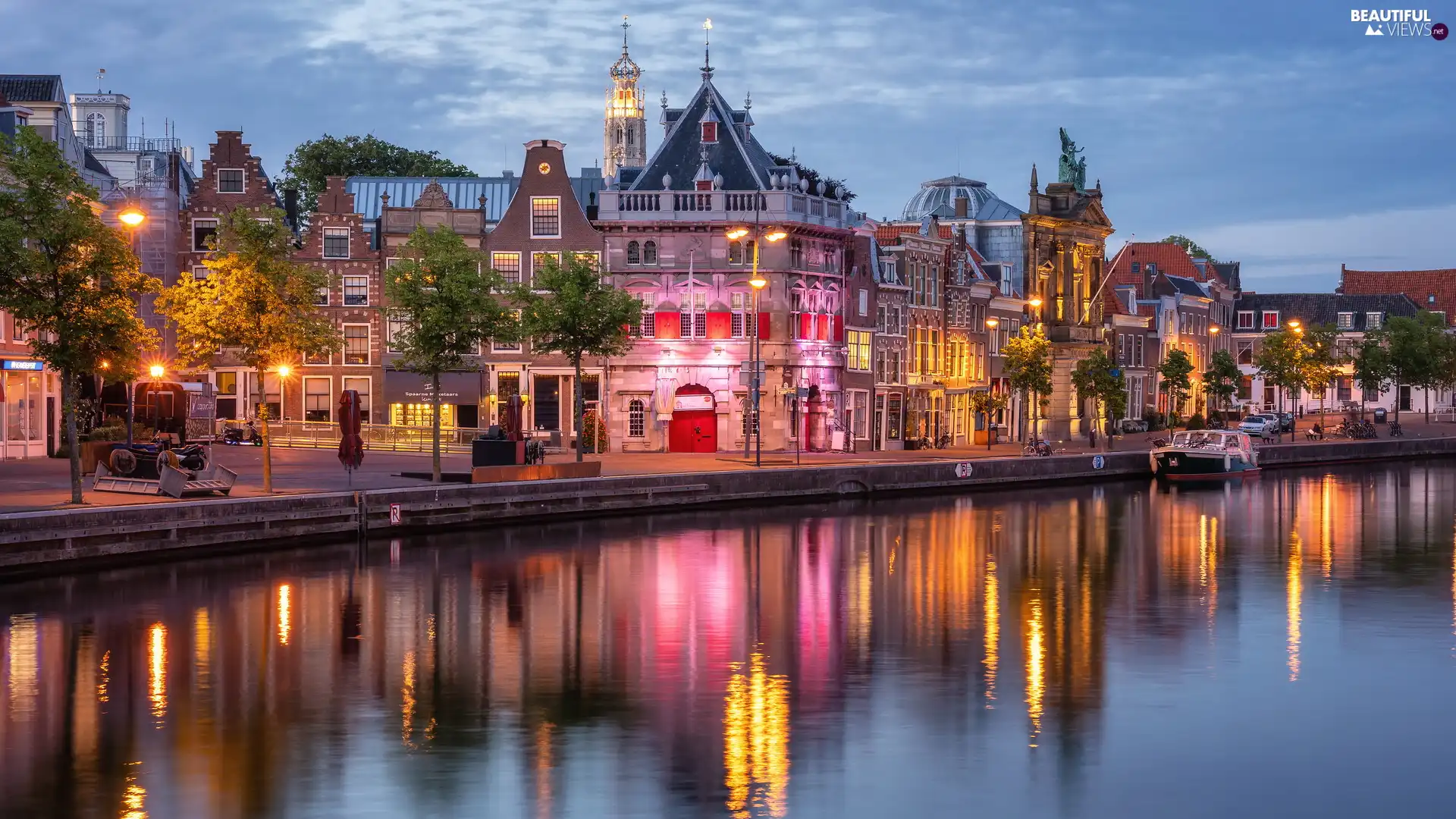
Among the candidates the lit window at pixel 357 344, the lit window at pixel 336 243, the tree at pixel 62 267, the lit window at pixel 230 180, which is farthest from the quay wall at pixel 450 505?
the lit window at pixel 230 180

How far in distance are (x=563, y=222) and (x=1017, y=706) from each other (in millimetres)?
62264

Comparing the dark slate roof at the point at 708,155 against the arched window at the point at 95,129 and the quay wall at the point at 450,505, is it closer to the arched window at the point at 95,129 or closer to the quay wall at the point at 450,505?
the quay wall at the point at 450,505

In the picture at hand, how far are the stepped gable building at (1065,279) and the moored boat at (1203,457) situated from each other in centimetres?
2427

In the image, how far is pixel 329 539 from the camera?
50.2 metres

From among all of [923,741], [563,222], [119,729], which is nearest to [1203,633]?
[923,741]

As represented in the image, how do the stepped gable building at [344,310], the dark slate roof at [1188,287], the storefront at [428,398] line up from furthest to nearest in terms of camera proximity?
1. the dark slate roof at [1188,287]
2. the stepped gable building at [344,310]
3. the storefront at [428,398]

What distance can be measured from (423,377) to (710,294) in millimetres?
15326

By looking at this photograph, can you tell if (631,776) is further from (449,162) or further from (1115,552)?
(449,162)

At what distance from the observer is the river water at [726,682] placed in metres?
23.0

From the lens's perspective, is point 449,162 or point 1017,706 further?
point 449,162

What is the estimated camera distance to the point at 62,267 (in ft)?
151

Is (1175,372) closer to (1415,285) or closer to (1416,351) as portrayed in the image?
(1416,351)

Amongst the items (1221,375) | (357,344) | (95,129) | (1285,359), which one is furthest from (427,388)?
(1285,359)

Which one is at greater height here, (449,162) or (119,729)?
(449,162)
